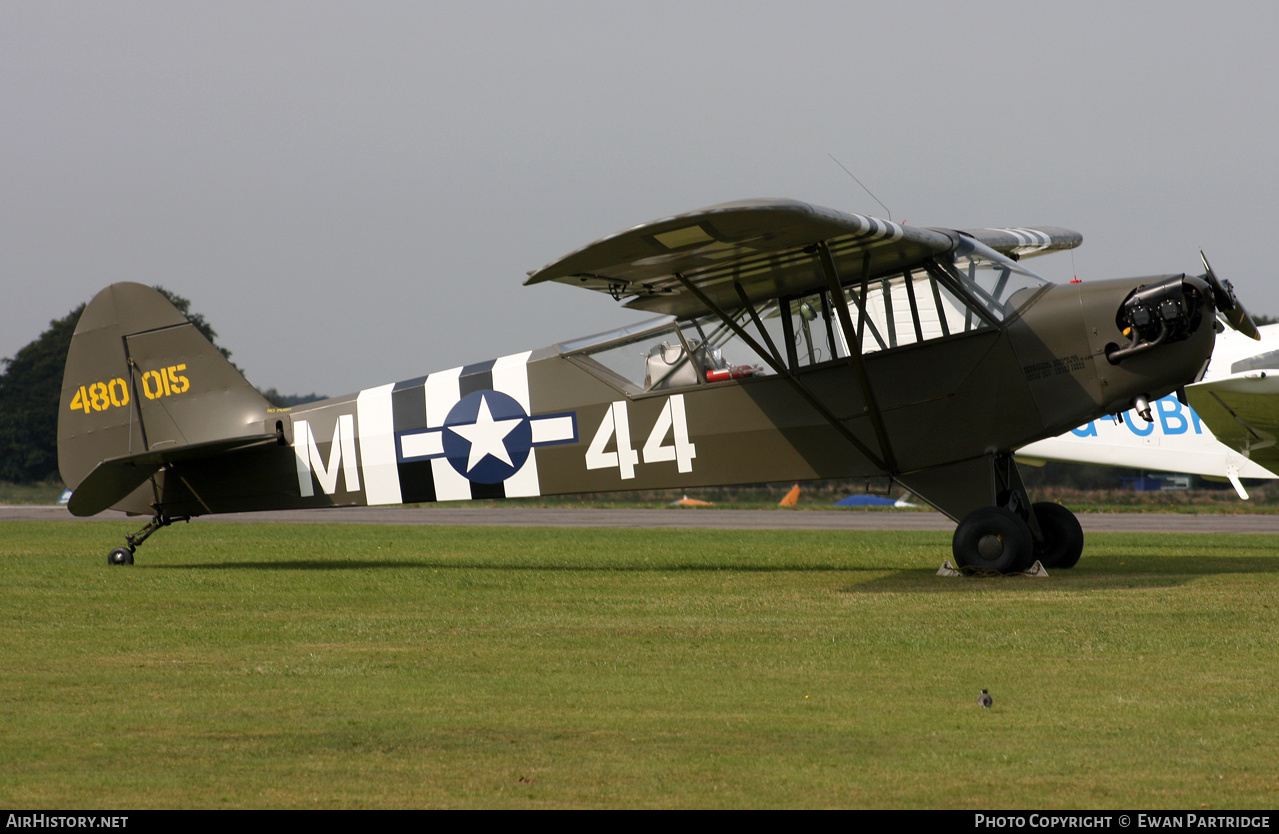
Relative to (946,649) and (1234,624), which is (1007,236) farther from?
(946,649)

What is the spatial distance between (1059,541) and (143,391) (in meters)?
9.77

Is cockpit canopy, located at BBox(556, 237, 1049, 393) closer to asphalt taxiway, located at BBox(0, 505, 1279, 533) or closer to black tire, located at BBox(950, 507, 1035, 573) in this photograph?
black tire, located at BBox(950, 507, 1035, 573)

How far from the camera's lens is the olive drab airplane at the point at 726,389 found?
34.7 feet

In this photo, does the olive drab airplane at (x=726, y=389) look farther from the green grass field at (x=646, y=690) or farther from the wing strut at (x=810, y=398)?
the green grass field at (x=646, y=690)

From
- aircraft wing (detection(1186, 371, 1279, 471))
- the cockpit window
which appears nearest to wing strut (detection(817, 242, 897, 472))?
the cockpit window

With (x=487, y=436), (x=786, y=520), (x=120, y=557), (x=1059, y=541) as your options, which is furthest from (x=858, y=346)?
(x=786, y=520)

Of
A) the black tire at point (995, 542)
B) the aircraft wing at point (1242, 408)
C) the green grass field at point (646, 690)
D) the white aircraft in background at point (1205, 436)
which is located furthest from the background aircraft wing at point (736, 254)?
the white aircraft in background at point (1205, 436)

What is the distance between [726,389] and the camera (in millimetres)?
12055

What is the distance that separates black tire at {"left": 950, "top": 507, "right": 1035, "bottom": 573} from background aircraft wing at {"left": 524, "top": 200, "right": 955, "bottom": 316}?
233 centimetres

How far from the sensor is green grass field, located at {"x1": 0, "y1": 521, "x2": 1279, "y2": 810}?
14.2 ft

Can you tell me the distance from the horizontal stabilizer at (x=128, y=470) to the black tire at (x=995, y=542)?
24.2 feet

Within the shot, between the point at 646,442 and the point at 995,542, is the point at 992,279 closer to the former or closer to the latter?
the point at 995,542

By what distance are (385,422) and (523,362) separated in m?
1.76
